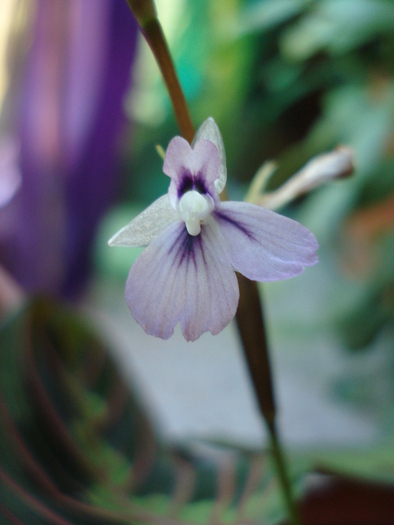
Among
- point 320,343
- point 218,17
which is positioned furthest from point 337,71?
point 320,343

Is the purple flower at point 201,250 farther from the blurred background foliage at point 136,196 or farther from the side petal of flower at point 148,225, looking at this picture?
the blurred background foliage at point 136,196

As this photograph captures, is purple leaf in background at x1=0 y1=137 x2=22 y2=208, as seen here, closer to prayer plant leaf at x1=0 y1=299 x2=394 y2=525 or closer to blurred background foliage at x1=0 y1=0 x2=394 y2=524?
blurred background foliage at x1=0 y1=0 x2=394 y2=524

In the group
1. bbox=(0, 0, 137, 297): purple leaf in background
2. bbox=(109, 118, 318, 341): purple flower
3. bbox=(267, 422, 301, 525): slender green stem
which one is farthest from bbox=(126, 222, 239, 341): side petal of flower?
bbox=(0, 0, 137, 297): purple leaf in background

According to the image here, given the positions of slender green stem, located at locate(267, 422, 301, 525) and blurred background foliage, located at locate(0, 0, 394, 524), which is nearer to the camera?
slender green stem, located at locate(267, 422, 301, 525)

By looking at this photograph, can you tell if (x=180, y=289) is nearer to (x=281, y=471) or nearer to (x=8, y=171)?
(x=281, y=471)

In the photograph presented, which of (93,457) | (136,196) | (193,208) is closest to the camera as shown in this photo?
(193,208)

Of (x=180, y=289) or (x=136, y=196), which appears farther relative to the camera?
(x=136, y=196)

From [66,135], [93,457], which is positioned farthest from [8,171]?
[93,457]

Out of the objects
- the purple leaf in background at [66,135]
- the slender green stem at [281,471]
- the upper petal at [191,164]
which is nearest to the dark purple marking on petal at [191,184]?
the upper petal at [191,164]
